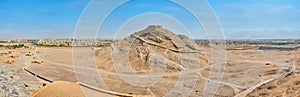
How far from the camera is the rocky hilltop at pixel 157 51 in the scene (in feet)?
106

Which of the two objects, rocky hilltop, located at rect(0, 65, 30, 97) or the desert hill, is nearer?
rocky hilltop, located at rect(0, 65, 30, 97)

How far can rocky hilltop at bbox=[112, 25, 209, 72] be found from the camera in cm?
3222

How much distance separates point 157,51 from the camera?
113 feet

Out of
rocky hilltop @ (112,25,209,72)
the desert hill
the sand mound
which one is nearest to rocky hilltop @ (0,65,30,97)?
the sand mound

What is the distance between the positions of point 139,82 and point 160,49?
34.0ft

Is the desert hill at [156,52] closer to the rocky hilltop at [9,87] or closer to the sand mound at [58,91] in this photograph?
the sand mound at [58,91]

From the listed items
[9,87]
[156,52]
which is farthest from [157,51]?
[9,87]

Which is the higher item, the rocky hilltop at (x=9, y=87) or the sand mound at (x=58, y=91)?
the rocky hilltop at (x=9, y=87)

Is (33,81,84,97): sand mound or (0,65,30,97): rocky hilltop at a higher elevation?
(0,65,30,97): rocky hilltop

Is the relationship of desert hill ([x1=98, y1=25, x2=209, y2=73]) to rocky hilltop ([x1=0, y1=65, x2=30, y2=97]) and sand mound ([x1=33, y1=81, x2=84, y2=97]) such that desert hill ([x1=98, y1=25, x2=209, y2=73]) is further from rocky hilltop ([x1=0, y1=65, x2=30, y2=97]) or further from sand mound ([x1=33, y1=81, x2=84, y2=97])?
rocky hilltop ([x1=0, y1=65, x2=30, y2=97])

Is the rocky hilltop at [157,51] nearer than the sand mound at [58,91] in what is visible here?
No

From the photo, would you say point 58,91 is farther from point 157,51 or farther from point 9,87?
point 157,51

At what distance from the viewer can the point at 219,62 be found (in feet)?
133

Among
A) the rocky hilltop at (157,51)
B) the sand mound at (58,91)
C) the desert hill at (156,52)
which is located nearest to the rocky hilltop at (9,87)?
the sand mound at (58,91)
